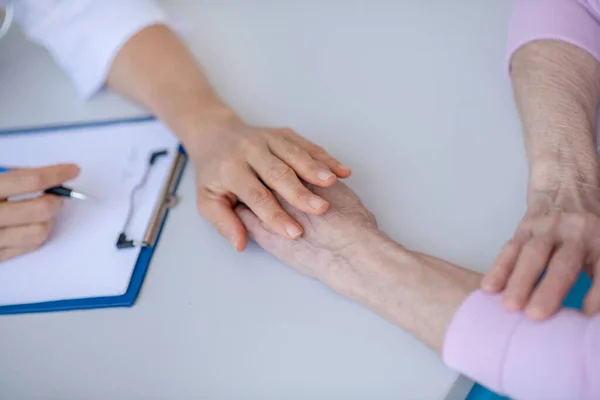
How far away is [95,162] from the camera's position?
0.82m

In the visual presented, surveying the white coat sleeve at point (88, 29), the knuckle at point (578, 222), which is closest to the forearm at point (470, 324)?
the knuckle at point (578, 222)

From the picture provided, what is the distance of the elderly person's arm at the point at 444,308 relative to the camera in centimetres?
49

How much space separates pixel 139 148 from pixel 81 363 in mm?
314

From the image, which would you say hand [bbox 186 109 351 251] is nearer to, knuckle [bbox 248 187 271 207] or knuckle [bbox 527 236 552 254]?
knuckle [bbox 248 187 271 207]

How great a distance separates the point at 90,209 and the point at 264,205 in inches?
9.6

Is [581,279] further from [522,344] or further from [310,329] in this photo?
[310,329]

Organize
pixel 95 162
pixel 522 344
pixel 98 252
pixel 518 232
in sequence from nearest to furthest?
pixel 522 344 < pixel 518 232 < pixel 98 252 < pixel 95 162

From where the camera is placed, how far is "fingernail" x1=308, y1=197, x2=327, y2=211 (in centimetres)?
66

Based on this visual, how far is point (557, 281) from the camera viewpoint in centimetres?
54

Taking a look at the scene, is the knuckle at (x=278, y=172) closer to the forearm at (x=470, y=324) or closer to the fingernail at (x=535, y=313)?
the forearm at (x=470, y=324)

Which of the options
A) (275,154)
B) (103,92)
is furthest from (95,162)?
(275,154)

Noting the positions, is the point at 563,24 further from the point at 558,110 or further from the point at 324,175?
the point at 324,175

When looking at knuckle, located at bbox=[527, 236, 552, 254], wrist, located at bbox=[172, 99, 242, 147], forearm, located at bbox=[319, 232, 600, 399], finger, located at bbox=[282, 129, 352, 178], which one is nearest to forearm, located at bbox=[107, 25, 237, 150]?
wrist, located at bbox=[172, 99, 242, 147]

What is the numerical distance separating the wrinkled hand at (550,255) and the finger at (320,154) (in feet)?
0.67
